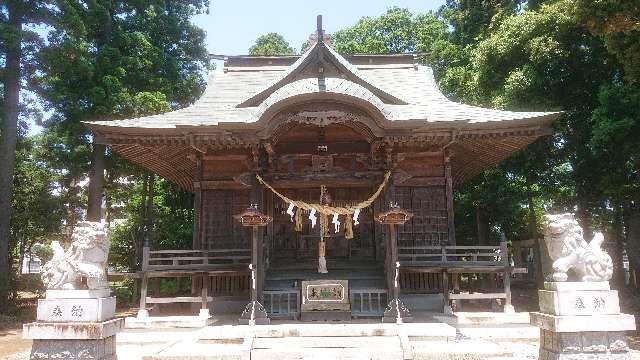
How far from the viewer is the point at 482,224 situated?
2359cm

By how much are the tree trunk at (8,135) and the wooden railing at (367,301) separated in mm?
12886

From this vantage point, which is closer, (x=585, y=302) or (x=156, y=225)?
(x=585, y=302)

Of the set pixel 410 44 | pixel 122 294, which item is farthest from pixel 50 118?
pixel 410 44

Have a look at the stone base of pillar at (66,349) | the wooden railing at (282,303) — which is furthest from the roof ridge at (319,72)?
the stone base of pillar at (66,349)

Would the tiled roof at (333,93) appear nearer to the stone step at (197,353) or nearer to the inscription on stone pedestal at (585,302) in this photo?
the stone step at (197,353)

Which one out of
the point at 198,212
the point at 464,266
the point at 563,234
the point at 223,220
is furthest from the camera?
the point at 223,220

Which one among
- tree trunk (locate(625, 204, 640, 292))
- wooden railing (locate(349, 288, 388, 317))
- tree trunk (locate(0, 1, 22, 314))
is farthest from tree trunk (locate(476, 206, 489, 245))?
tree trunk (locate(0, 1, 22, 314))

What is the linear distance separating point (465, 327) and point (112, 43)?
18044 mm

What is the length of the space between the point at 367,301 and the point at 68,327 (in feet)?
22.7

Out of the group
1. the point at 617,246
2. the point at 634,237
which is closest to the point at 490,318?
the point at 634,237

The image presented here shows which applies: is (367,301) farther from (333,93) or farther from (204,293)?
(333,93)

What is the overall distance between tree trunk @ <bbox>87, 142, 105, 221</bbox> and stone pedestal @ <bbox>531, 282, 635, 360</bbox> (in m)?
17.1

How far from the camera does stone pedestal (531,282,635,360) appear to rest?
6922 mm

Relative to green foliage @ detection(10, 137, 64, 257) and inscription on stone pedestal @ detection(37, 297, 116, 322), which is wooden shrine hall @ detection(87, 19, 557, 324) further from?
green foliage @ detection(10, 137, 64, 257)
